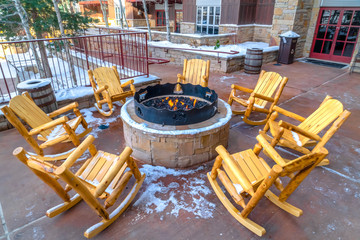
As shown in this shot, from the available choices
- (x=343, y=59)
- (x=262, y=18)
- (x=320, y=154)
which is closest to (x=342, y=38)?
(x=343, y=59)

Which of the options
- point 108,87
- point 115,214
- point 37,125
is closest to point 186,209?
point 115,214

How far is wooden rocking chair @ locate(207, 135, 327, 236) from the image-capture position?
1814mm

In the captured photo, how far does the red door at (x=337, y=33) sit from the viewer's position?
790cm

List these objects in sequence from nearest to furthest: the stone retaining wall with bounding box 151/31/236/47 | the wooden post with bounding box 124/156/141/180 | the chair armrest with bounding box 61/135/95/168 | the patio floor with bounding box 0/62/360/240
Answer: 1. the chair armrest with bounding box 61/135/95/168
2. the patio floor with bounding box 0/62/360/240
3. the wooden post with bounding box 124/156/141/180
4. the stone retaining wall with bounding box 151/31/236/47

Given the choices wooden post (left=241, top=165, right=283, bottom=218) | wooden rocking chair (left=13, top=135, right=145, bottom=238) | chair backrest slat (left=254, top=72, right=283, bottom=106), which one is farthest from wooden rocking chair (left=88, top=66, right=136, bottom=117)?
wooden post (left=241, top=165, right=283, bottom=218)

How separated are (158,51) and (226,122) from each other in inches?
281

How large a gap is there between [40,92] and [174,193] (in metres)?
2.80

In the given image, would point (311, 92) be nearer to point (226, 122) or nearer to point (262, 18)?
point (226, 122)

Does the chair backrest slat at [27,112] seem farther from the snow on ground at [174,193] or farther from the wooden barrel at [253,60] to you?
the wooden barrel at [253,60]

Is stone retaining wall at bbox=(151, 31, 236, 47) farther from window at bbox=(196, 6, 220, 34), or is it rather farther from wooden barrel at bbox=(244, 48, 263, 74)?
wooden barrel at bbox=(244, 48, 263, 74)

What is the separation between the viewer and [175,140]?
8.91 feet

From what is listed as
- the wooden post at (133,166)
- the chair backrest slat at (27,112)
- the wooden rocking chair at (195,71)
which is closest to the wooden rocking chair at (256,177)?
the wooden post at (133,166)

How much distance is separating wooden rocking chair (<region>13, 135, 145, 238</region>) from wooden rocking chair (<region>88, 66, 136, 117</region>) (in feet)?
6.33

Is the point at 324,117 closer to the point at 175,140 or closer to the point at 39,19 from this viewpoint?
the point at 175,140
